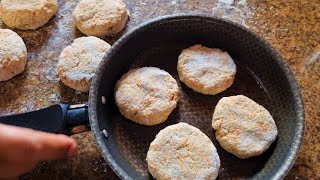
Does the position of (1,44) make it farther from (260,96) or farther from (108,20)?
(260,96)

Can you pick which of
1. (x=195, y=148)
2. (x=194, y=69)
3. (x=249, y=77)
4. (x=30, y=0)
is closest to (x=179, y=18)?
(x=194, y=69)

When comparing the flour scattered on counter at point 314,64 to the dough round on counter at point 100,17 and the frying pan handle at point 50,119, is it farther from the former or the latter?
the frying pan handle at point 50,119

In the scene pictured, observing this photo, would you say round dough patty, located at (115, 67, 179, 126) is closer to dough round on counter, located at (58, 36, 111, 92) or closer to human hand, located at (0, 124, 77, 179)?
dough round on counter, located at (58, 36, 111, 92)

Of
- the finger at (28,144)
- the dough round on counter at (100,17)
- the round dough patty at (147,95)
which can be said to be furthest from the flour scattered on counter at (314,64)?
the finger at (28,144)

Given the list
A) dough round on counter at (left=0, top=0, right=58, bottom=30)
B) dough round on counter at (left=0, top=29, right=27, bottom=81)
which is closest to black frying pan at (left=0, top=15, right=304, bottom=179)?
dough round on counter at (left=0, top=29, right=27, bottom=81)

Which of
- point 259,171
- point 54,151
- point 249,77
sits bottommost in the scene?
point 259,171

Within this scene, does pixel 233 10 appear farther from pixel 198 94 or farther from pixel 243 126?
pixel 243 126
